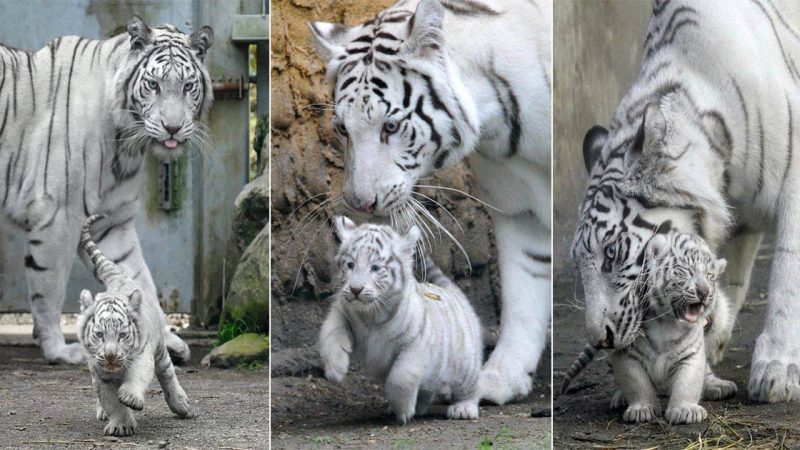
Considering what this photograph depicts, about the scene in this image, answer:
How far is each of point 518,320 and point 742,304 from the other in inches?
34.8

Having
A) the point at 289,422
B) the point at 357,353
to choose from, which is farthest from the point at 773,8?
the point at 289,422

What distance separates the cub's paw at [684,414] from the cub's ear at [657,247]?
0.58 m

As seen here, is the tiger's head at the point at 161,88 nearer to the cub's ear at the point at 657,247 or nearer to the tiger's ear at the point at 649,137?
the tiger's ear at the point at 649,137

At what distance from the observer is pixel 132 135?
15.8 ft

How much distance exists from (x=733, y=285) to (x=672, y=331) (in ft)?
1.21

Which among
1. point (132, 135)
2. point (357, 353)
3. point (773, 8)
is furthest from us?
point (132, 135)

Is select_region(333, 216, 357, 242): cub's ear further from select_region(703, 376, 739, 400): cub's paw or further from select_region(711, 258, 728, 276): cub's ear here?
select_region(703, 376, 739, 400): cub's paw

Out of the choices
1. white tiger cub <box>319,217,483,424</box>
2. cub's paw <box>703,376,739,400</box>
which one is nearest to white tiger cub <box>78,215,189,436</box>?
white tiger cub <box>319,217,483,424</box>

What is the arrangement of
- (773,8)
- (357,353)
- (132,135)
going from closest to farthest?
(357,353) → (773,8) → (132,135)

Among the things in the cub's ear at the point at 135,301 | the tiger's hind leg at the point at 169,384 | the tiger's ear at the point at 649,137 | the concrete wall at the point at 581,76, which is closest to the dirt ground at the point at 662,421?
the concrete wall at the point at 581,76

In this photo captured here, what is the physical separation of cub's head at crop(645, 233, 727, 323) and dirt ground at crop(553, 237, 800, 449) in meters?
0.25

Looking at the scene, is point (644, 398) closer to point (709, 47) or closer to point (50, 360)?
point (709, 47)

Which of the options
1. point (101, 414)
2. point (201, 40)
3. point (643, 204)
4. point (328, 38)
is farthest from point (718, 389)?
point (201, 40)

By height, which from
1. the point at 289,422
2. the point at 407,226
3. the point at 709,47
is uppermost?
the point at 709,47
